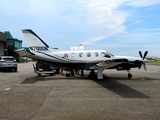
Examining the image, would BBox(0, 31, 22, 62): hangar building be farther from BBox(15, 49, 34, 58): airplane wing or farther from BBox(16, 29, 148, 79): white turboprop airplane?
BBox(15, 49, 34, 58): airplane wing

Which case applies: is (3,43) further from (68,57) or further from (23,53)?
(23,53)

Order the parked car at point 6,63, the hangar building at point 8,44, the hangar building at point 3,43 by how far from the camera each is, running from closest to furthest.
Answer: the parked car at point 6,63 < the hangar building at point 3,43 < the hangar building at point 8,44

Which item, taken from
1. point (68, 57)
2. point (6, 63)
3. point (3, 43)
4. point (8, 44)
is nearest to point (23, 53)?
point (68, 57)

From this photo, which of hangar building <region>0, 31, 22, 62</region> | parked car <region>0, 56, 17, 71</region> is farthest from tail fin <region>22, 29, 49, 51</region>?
hangar building <region>0, 31, 22, 62</region>

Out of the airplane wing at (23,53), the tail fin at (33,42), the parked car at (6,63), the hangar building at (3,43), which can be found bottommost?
the parked car at (6,63)

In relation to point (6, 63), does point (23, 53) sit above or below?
above

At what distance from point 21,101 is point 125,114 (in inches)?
166

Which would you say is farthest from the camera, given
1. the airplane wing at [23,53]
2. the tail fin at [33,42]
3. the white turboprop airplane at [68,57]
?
the tail fin at [33,42]

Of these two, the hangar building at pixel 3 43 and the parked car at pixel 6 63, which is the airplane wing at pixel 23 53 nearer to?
the parked car at pixel 6 63

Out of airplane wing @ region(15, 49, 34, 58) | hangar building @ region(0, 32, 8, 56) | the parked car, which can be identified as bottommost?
the parked car

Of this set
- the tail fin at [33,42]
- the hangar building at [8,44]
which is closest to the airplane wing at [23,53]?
the tail fin at [33,42]

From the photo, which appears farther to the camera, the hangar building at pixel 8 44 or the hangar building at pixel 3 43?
the hangar building at pixel 8 44

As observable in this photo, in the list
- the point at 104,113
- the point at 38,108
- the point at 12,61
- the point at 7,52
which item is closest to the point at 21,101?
the point at 38,108

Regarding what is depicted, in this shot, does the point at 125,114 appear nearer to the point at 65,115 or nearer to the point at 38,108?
the point at 65,115
